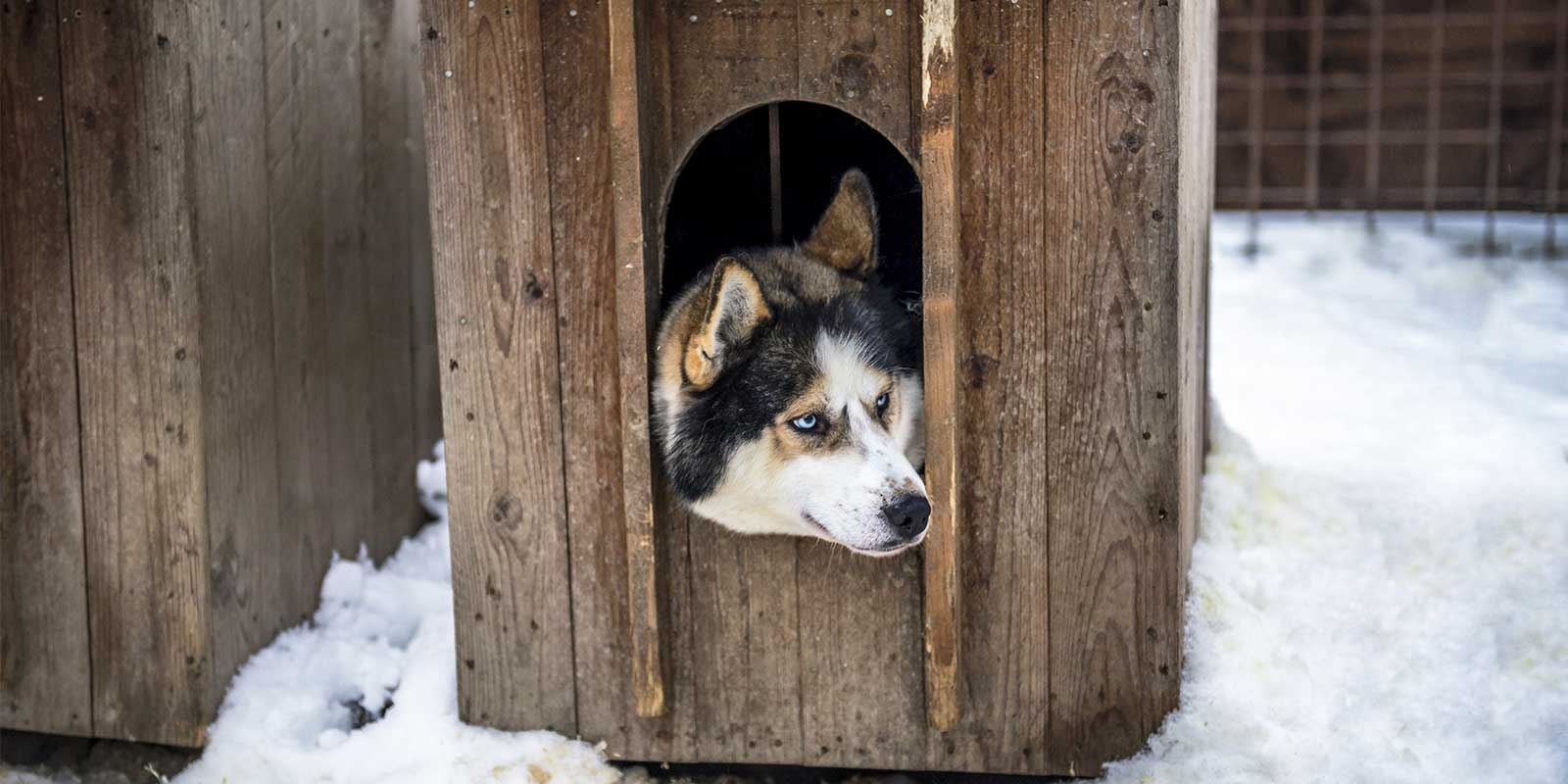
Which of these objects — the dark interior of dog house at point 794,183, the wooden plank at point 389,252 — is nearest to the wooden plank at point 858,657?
the dark interior of dog house at point 794,183

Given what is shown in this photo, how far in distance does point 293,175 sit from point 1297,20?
211 inches

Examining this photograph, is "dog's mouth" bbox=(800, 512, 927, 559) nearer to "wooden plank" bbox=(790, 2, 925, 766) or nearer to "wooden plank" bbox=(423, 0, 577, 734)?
"wooden plank" bbox=(790, 2, 925, 766)

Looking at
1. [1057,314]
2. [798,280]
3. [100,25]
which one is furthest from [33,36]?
[1057,314]

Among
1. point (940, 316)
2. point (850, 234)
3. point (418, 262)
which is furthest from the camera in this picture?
point (418, 262)

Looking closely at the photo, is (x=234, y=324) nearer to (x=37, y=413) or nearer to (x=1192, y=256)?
(x=37, y=413)

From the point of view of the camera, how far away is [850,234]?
3438 mm

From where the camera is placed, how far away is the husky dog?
9.50 ft

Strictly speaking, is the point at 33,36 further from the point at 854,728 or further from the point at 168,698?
the point at 854,728

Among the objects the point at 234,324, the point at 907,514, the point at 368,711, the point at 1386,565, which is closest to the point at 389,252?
the point at 234,324

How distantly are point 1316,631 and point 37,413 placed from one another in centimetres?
333

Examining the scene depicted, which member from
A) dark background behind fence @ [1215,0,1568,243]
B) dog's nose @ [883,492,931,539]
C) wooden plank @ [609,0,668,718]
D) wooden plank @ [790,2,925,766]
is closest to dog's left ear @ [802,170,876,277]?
wooden plank @ [790,2,925,766]

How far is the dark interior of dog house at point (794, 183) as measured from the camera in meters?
3.90

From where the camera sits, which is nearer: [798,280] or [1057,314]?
[1057,314]

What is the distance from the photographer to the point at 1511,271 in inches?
261
